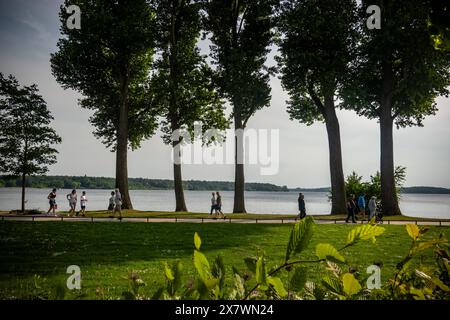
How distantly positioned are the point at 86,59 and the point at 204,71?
965 centimetres

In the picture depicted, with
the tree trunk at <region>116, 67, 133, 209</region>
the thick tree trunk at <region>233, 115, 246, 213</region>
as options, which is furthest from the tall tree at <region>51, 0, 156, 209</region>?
the thick tree trunk at <region>233, 115, 246, 213</region>

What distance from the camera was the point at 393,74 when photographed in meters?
27.8

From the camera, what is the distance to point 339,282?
133 centimetres

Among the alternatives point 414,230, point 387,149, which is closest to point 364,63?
point 387,149

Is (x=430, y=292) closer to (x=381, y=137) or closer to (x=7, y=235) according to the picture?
(x=7, y=235)

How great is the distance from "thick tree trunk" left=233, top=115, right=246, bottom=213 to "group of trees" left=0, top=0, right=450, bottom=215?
93 mm

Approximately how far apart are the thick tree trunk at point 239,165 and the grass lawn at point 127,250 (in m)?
10.8

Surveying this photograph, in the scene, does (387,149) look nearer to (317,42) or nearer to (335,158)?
(335,158)

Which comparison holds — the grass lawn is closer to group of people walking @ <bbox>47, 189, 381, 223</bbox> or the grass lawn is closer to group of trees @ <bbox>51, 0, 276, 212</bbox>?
group of people walking @ <bbox>47, 189, 381, 223</bbox>

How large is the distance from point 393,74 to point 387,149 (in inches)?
231

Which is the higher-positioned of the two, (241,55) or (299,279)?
(241,55)

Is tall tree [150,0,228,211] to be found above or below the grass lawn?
above

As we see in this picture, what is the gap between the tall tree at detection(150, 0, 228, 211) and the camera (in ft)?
99.7

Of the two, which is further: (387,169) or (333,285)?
(387,169)
